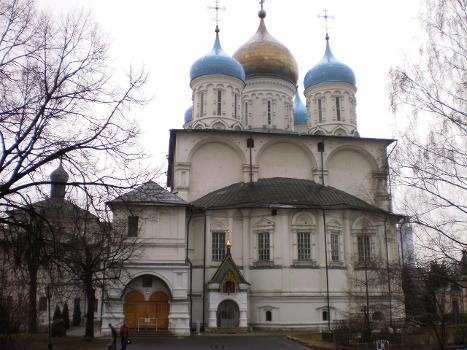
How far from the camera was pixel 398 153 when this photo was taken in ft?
39.6

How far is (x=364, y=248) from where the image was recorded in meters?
25.8

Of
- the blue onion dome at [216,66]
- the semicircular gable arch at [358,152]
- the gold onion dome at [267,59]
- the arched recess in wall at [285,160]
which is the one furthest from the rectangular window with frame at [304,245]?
the gold onion dome at [267,59]

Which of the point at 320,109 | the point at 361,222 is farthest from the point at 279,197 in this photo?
the point at 320,109

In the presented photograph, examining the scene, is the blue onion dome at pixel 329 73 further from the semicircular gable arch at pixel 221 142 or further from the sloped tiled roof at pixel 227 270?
the sloped tiled roof at pixel 227 270

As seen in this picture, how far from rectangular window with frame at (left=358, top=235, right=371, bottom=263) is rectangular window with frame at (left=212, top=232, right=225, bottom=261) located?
7.12 metres

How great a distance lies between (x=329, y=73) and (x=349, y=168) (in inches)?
263

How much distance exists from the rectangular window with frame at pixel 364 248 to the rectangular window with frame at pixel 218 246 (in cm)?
712

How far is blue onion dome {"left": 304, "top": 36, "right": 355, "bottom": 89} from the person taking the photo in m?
32.1

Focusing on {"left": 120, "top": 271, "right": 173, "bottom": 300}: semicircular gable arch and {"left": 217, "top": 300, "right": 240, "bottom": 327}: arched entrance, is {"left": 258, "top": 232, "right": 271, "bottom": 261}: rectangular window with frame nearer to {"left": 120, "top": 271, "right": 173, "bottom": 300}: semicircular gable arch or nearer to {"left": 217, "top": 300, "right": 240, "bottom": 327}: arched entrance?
{"left": 217, "top": 300, "right": 240, "bottom": 327}: arched entrance

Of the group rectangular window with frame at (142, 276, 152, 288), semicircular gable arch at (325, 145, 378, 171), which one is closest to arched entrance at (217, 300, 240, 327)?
rectangular window with frame at (142, 276, 152, 288)

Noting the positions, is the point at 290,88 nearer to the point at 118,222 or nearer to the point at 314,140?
the point at 314,140

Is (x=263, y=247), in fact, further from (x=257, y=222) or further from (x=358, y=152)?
(x=358, y=152)

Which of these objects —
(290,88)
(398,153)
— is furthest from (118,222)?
(290,88)

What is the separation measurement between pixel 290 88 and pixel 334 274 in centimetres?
1474
